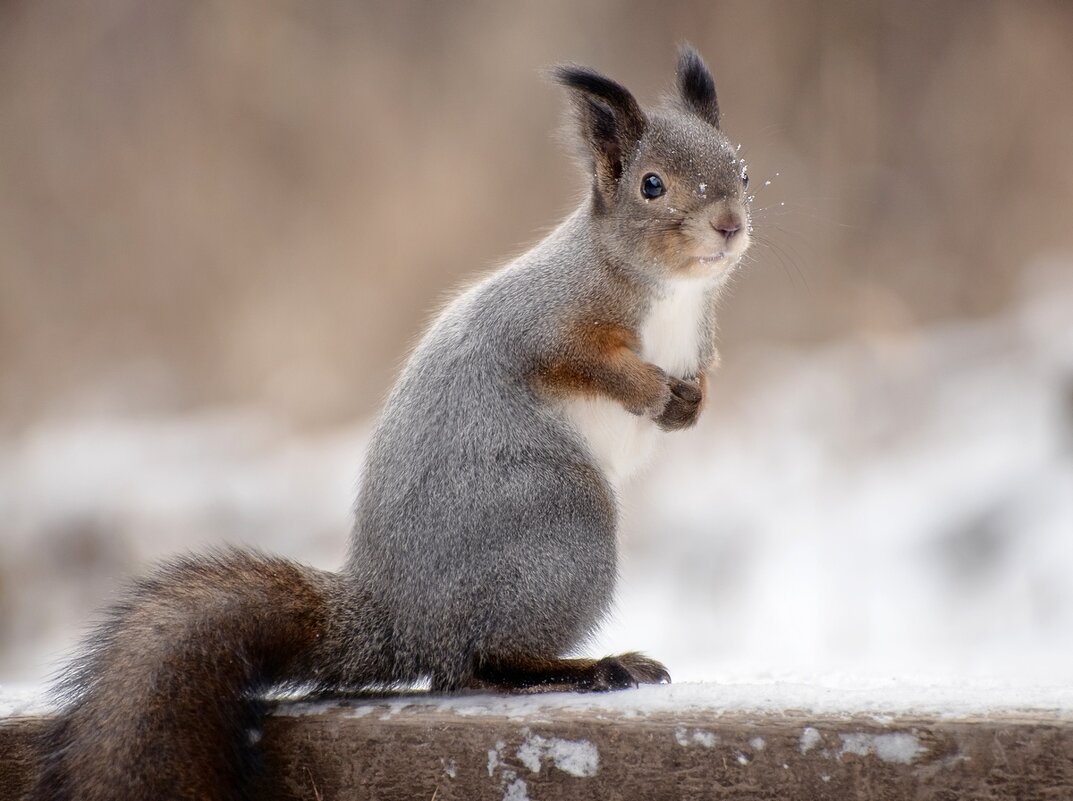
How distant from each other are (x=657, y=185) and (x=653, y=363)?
316 millimetres

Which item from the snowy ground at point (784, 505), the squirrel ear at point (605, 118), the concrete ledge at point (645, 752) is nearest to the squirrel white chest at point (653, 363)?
the squirrel ear at point (605, 118)

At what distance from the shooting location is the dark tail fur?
1706 mm

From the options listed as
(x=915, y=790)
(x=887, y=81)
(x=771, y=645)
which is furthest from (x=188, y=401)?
(x=915, y=790)

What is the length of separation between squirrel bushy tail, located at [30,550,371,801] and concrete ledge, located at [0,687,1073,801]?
98 millimetres

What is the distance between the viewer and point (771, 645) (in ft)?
15.4

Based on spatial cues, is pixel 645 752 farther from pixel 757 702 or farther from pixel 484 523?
pixel 484 523

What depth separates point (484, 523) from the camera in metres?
2.03

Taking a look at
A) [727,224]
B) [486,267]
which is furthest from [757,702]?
[486,267]

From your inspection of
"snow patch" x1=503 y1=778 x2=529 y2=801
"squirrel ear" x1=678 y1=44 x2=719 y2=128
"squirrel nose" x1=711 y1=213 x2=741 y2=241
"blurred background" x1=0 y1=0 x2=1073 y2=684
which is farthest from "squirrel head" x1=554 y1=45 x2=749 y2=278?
"blurred background" x1=0 y1=0 x2=1073 y2=684

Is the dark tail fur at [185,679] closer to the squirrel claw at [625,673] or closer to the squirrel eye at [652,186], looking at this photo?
the squirrel claw at [625,673]

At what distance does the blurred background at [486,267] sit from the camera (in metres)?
5.17

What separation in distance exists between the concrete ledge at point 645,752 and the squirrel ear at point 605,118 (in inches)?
37.1

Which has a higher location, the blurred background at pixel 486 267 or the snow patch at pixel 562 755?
the blurred background at pixel 486 267

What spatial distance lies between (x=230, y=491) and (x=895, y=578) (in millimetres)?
2820
